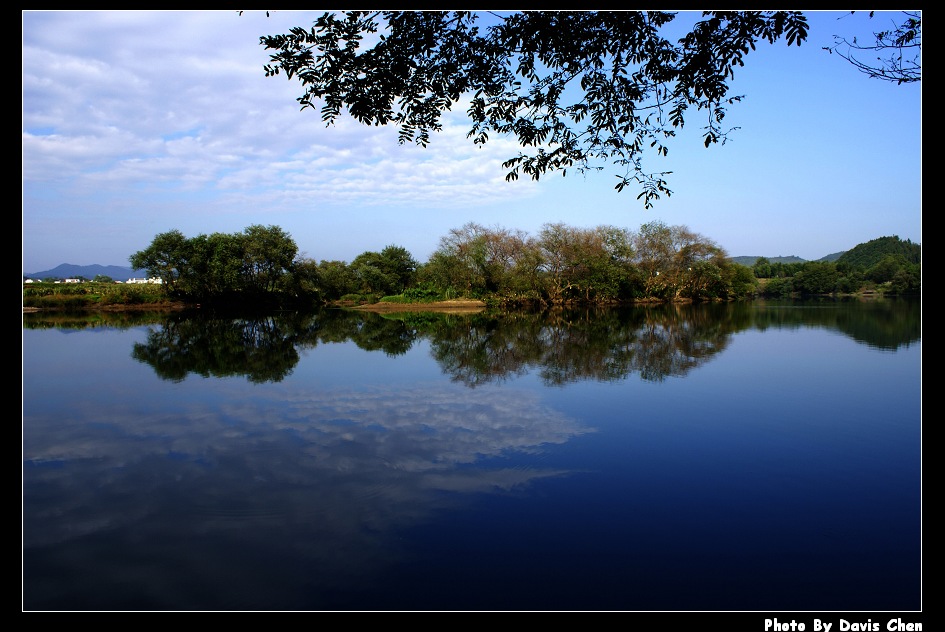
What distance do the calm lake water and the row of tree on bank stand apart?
32517 millimetres

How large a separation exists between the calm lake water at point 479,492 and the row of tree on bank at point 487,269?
107 ft

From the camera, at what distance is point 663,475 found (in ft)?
17.2

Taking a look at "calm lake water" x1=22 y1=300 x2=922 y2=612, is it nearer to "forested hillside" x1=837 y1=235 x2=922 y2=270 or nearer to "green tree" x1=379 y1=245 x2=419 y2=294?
"green tree" x1=379 y1=245 x2=419 y2=294

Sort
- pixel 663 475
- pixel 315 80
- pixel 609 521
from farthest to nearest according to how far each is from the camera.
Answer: pixel 663 475
pixel 315 80
pixel 609 521

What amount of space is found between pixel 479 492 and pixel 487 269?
40.0 metres

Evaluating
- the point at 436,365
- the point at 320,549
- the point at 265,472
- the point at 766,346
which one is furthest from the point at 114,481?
the point at 766,346

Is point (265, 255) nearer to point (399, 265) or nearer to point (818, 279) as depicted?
point (399, 265)

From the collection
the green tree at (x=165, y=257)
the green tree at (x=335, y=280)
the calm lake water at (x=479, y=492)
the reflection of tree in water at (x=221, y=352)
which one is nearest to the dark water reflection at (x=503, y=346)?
the reflection of tree in water at (x=221, y=352)

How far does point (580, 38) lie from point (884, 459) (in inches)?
207

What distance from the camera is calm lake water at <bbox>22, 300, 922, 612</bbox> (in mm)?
3414

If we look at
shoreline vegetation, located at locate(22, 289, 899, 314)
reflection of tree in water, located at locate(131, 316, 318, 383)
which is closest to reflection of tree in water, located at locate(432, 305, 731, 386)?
reflection of tree in water, located at locate(131, 316, 318, 383)

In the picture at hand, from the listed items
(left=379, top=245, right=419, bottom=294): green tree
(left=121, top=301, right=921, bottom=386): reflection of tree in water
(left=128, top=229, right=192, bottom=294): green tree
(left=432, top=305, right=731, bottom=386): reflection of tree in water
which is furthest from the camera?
(left=379, top=245, right=419, bottom=294): green tree
